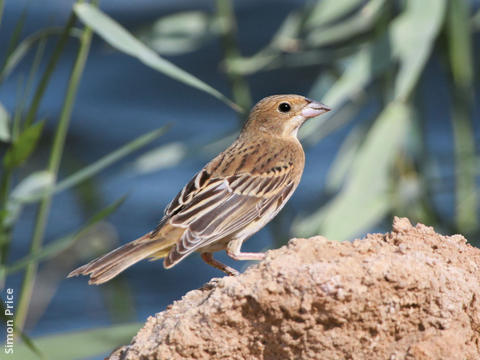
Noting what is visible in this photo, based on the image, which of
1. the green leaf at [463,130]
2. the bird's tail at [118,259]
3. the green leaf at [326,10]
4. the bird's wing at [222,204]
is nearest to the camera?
the bird's tail at [118,259]

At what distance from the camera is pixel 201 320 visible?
10.4 ft

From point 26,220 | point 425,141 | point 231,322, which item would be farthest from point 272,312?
point 26,220

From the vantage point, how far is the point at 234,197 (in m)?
4.97

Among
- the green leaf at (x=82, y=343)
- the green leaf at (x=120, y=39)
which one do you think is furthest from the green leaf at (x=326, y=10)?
the green leaf at (x=82, y=343)

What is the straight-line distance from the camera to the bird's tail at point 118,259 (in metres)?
4.09

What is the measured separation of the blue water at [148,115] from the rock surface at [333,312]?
683cm

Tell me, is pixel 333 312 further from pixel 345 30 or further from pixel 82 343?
pixel 345 30

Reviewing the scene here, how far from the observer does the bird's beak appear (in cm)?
542

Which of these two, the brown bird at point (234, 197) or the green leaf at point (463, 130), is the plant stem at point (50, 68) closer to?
the brown bird at point (234, 197)

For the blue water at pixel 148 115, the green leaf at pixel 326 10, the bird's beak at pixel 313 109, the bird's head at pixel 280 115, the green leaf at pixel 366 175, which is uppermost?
the blue water at pixel 148 115

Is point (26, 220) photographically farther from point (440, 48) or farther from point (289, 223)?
point (440, 48)

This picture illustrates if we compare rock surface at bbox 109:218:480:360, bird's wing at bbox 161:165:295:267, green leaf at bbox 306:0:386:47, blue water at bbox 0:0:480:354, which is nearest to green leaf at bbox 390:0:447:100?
green leaf at bbox 306:0:386:47

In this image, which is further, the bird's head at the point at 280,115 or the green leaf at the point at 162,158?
the green leaf at the point at 162,158

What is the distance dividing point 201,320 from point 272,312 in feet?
0.78
